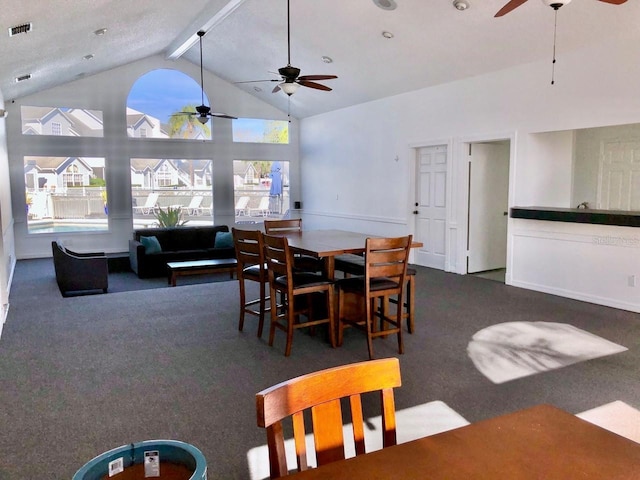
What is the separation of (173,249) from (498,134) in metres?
5.82

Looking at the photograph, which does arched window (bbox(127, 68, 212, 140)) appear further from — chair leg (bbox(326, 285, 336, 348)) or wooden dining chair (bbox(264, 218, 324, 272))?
chair leg (bbox(326, 285, 336, 348))

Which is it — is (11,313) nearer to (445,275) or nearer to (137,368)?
(137,368)

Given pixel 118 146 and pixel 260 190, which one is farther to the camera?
pixel 260 190

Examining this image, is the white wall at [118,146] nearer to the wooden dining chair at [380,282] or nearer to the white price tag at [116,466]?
the wooden dining chair at [380,282]

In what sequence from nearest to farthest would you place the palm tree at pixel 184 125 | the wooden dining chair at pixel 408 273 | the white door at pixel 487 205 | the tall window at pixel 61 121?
the wooden dining chair at pixel 408 273 → the white door at pixel 487 205 → the tall window at pixel 61 121 → the palm tree at pixel 184 125

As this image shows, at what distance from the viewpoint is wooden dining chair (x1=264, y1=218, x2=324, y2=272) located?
15.8 ft

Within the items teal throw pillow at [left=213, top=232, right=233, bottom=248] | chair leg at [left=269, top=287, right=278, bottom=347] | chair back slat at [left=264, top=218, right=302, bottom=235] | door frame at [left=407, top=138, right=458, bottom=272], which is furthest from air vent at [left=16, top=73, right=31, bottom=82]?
door frame at [left=407, top=138, right=458, bottom=272]

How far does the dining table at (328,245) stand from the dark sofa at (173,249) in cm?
369

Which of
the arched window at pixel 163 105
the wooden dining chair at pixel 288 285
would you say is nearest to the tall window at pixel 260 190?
the arched window at pixel 163 105

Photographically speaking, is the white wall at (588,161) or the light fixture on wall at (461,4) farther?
the white wall at (588,161)

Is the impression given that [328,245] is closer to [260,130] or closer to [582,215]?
[582,215]

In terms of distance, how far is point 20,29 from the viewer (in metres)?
4.77

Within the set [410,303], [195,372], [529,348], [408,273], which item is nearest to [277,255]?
[195,372]

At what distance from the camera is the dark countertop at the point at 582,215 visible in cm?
520
